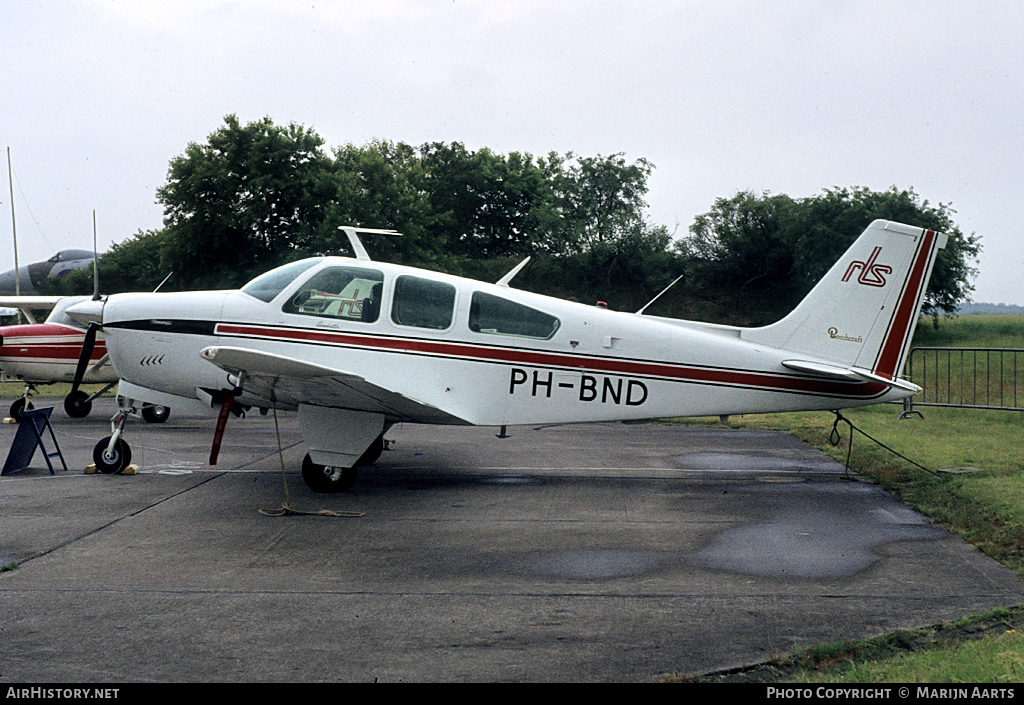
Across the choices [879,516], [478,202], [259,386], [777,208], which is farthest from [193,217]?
[879,516]

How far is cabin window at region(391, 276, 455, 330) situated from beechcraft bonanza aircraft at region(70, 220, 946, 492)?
15 millimetres

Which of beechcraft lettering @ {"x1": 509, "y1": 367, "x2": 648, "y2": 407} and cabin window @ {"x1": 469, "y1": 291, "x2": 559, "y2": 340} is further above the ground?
cabin window @ {"x1": 469, "y1": 291, "x2": 559, "y2": 340}

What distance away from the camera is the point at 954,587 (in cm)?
562

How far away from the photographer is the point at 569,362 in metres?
9.02

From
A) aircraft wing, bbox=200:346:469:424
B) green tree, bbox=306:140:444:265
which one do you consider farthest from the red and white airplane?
green tree, bbox=306:140:444:265

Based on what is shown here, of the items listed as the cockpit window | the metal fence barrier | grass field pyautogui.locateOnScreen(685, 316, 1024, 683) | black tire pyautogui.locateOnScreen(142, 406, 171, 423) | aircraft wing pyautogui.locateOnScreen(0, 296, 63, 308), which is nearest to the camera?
grass field pyautogui.locateOnScreen(685, 316, 1024, 683)

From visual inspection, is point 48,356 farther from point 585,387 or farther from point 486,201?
point 486,201

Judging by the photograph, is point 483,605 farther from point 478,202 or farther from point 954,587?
point 478,202

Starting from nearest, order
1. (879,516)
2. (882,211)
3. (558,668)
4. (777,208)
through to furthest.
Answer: (558,668), (879,516), (882,211), (777,208)

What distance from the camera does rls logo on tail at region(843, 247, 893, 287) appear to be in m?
9.20

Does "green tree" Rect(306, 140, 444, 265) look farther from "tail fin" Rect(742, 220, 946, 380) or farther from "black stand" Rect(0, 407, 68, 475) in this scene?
"tail fin" Rect(742, 220, 946, 380)

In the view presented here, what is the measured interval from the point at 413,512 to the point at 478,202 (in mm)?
49842

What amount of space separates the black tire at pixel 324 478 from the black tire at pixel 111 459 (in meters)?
2.66

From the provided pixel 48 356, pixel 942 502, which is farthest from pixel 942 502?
pixel 48 356
